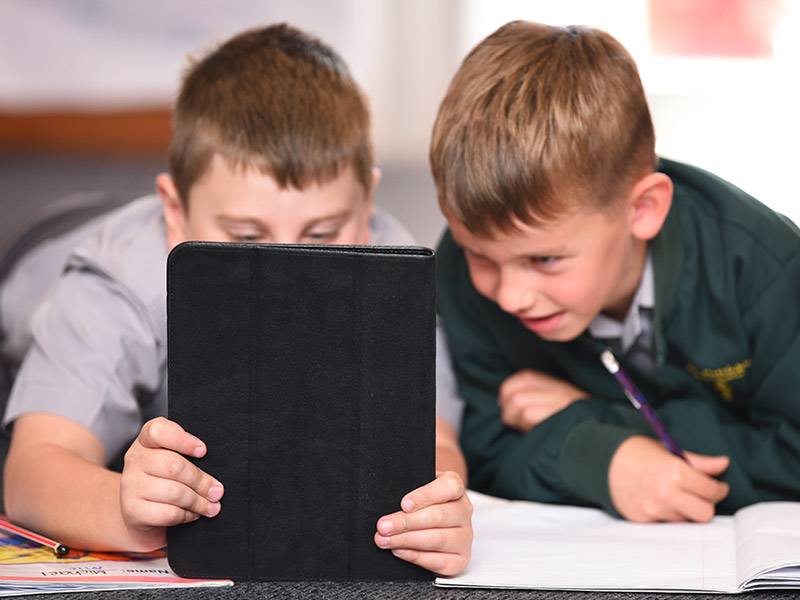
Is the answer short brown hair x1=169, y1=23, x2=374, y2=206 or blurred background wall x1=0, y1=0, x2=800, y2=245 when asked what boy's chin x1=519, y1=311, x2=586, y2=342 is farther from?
blurred background wall x1=0, y1=0, x2=800, y2=245

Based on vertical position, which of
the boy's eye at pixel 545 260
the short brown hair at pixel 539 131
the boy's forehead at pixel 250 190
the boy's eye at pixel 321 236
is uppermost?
the short brown hair at pixel 539 131

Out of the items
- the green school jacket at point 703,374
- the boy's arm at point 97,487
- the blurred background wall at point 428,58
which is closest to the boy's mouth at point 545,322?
the green school jacket at point 703,374

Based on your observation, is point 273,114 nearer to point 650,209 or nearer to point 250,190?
point 250,190

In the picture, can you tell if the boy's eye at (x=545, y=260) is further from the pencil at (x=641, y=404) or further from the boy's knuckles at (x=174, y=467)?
the boy's knuckles at (x=174, y=467)

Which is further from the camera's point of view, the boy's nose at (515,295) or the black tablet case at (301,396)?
the boy's nose at (515,295)

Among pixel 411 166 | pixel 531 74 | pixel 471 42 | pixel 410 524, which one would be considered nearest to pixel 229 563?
pixel 410 524

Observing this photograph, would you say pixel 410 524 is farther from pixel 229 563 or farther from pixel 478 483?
pixel 478 483

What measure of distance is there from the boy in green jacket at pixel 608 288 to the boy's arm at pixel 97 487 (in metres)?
0.41

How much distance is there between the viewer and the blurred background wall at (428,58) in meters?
2.36

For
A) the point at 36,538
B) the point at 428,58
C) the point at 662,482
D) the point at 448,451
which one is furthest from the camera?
the point at 428,58

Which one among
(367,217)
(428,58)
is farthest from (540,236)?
(428,58)

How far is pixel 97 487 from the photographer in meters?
0.80

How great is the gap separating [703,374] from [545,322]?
0.20m

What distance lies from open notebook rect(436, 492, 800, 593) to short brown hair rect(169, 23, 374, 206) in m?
0.42
